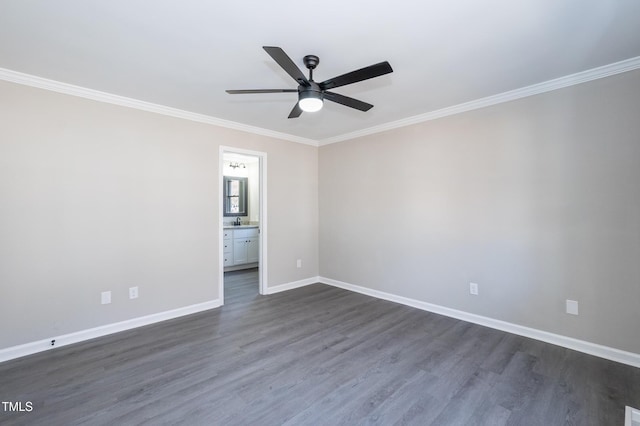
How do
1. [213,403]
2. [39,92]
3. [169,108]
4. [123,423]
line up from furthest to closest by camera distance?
1. [169,108]
2. [39,92]
3. [213,403]
4. [123,423]

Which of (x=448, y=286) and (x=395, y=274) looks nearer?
(x=448, y=286)

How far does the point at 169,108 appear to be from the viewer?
3434mm

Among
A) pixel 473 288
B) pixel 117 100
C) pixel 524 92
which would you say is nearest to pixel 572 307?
pixel 473 288

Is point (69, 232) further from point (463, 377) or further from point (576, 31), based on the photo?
point (576, 31)

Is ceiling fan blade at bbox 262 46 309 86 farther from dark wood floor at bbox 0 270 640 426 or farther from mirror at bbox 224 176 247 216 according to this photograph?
mirror at bbox 224 176 247 216

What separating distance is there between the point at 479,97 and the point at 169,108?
3.59m

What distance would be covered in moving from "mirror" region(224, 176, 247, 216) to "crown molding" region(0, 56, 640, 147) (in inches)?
102

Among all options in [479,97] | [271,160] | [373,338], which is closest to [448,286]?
[373,338]

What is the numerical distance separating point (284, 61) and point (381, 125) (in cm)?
261

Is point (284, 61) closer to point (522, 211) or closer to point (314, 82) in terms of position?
point (314, 82)

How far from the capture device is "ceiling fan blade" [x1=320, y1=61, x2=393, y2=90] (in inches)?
71.7

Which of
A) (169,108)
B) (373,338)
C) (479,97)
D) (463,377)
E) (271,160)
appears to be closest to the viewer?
(463,377)

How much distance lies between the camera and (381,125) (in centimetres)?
412

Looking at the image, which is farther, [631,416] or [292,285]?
[292,285]
